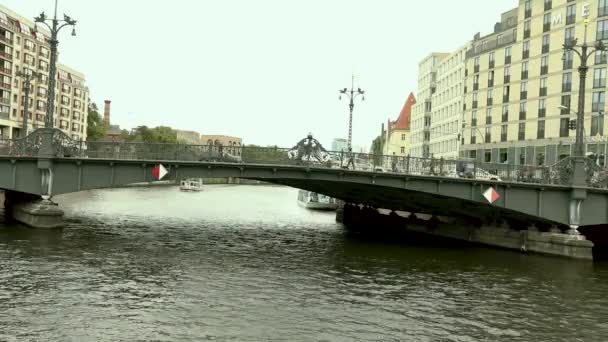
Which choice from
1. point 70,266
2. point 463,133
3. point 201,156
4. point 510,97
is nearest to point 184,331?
point 70,266

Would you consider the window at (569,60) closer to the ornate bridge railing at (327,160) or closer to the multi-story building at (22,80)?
the ornate bridge railing at (327,160)

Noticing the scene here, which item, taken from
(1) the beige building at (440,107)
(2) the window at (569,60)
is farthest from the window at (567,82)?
(1) the beige building at (440,107)

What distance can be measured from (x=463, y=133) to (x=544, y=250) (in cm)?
6240

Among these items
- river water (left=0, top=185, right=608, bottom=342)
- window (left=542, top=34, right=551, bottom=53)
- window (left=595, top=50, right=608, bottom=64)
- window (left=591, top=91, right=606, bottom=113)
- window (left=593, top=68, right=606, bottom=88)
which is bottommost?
river water (left=0, top=185, right=608, bottom=342)

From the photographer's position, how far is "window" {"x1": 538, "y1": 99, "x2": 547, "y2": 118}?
7481 centimetres

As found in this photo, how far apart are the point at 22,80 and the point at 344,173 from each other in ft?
291

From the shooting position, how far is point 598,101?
221ft

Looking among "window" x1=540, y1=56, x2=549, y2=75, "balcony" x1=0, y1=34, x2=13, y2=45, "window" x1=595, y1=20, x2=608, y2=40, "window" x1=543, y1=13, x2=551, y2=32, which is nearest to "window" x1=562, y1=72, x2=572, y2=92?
"window" x1=540, y1=56, x2=549, y2=75

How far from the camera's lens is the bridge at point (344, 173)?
33.4 meters

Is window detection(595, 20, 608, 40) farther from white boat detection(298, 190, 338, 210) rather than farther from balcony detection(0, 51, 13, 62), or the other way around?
balcony detection(0, 51, 13, 62)

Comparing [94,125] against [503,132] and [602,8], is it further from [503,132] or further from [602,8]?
[602,8]

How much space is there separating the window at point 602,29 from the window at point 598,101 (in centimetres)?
605

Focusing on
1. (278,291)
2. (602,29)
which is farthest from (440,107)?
(278,291)

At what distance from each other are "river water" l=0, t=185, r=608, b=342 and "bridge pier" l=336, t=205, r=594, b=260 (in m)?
1.31
